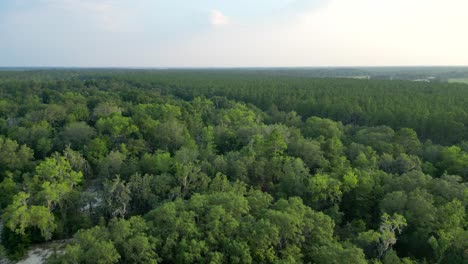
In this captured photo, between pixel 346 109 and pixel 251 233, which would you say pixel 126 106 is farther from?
pixel 251 233

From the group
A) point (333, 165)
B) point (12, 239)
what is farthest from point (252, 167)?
point (12, 239)

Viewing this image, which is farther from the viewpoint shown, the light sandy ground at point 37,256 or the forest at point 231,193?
the light sandy ground at point 37,256

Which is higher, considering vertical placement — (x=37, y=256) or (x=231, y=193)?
(x=231, y=193)

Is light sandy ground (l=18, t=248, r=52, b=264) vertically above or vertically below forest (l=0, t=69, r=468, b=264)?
below

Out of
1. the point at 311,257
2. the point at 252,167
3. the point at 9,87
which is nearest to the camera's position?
the point at 311,257

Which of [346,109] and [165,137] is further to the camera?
[346,109]

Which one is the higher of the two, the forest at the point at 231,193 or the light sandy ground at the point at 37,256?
the forest at the point at 231,193

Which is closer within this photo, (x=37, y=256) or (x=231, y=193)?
(x=231, y=193)

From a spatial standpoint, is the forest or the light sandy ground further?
the light sandy ground
